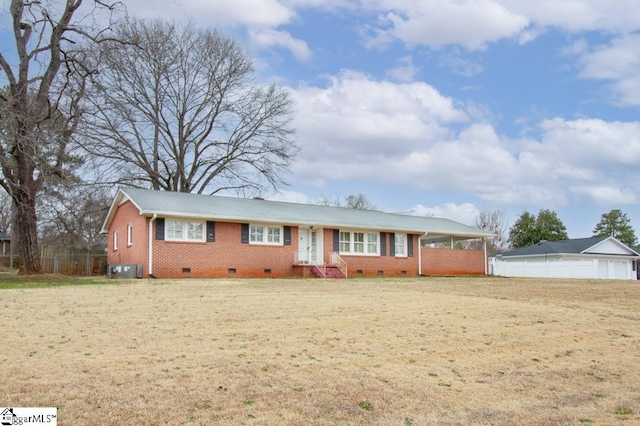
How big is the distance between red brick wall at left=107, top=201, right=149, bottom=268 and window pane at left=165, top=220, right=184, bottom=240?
0.86 m

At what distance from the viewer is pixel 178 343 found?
764cm

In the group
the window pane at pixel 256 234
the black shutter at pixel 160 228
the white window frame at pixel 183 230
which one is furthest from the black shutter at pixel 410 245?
the black shutter at pixel 160 228

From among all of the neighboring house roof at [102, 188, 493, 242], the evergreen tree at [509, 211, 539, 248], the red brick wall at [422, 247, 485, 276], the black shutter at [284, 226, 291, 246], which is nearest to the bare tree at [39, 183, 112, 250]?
the neighboring house roof at [102, 188, 493, 242]

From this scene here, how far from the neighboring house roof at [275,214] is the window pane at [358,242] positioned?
2.28ft

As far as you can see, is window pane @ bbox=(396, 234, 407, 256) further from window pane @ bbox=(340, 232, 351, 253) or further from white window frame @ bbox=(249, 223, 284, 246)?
white window frame @ bbox=(249, 223, 284, 246)

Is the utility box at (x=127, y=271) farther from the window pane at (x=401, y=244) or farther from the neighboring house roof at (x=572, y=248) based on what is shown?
the neighboring house roof at (x=572, y=248)

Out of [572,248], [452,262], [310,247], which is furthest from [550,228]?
[310,247]

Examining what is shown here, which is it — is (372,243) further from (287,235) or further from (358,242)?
(287,235)

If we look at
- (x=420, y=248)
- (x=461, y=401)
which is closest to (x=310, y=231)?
(x=420, y=248)

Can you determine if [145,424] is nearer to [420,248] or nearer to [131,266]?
[131,266]

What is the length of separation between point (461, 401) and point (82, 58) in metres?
23.5

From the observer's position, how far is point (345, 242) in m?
29.2

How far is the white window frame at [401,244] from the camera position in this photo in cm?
3102

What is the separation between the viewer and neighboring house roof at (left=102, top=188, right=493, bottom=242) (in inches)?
953
